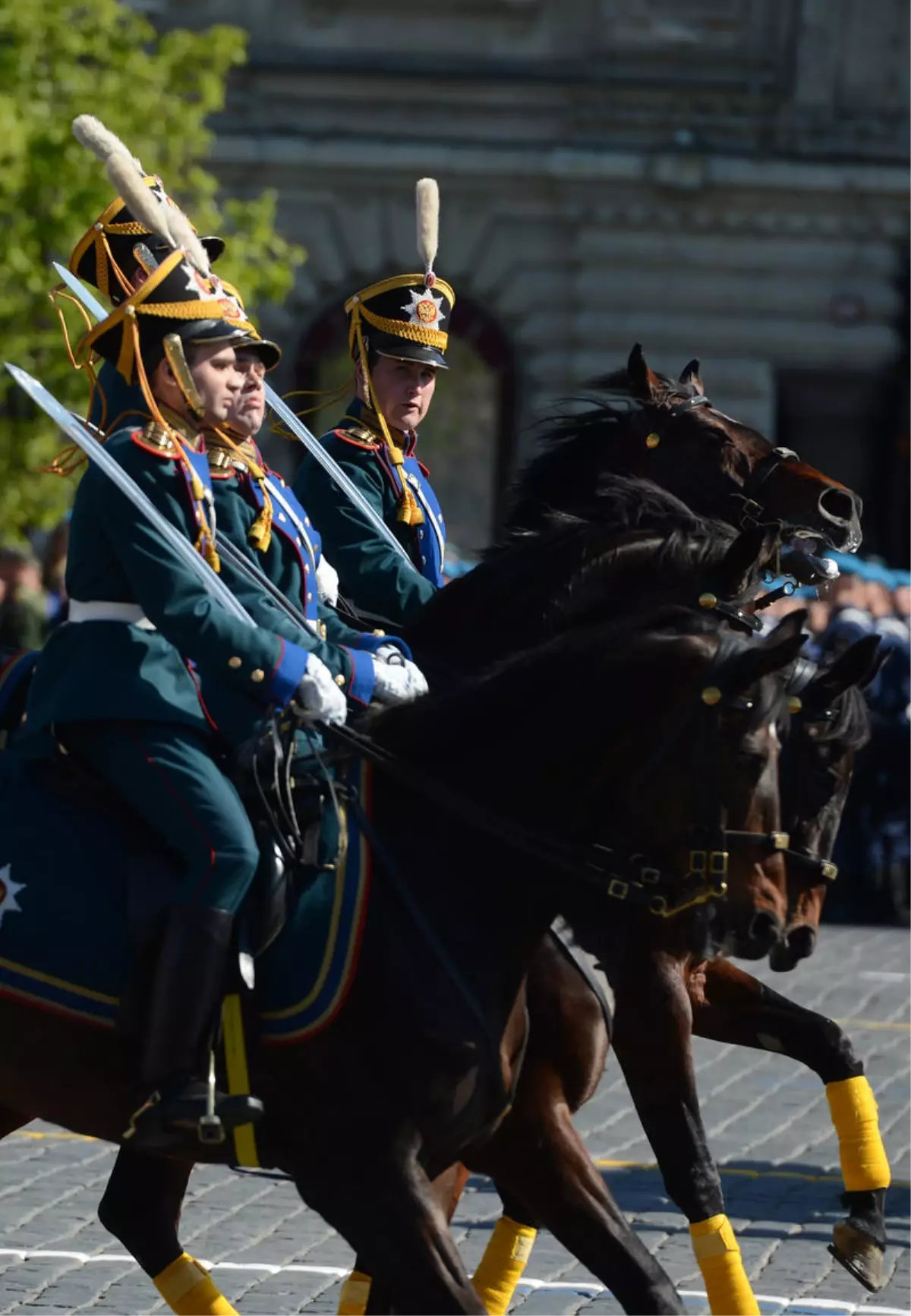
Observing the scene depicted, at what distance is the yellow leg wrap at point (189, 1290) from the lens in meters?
5.54

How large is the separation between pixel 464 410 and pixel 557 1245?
32.7 meters

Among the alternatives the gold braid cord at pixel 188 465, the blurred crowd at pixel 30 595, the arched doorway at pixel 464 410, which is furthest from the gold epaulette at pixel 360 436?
the blurred crowd at pixel 30 595

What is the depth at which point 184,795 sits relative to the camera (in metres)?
4.89

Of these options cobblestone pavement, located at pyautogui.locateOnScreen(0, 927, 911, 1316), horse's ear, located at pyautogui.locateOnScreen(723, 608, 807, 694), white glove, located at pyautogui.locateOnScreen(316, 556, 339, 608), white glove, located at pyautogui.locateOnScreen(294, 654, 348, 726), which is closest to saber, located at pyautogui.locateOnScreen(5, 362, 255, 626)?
white glove, located at pyautogui.locateOnScreen(294, 654, 348, 726)

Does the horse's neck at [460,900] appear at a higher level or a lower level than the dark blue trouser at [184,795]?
lower

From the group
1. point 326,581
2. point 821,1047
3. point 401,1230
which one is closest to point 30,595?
point 821,1047

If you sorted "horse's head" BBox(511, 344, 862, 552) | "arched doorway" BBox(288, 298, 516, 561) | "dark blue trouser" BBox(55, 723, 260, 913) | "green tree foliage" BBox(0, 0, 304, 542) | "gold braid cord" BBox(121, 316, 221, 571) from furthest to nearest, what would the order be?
"arched doorway" BBox(288, 298, 516, 561), "green tree foliage" BBox(0, 0, 304, 542), "horse's head" BBox(511, 344, 862, 552), "gold braid cord" BBox(121, 316, 221, 571), "dark blue trouser" BBox(55, 723, 260, 913)

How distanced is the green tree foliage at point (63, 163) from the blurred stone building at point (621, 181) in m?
4.56

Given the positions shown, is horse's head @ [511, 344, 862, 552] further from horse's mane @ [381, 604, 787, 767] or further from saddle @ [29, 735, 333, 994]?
saddle @ [29, 735, 333, 994]

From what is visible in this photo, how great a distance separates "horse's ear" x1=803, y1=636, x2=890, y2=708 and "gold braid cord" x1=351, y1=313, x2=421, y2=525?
146cm

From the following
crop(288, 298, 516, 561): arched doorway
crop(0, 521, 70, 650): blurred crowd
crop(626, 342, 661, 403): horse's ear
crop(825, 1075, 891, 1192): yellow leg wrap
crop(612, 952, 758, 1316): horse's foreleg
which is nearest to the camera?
crop(612, 952, 758, 1316): horse's foreleg

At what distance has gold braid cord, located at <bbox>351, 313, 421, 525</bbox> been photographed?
268 inches

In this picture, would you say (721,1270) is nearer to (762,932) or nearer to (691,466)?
(762,932)

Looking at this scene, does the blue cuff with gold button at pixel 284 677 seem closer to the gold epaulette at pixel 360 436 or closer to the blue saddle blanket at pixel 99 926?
the blue saddle blanket at pixel 99 926
